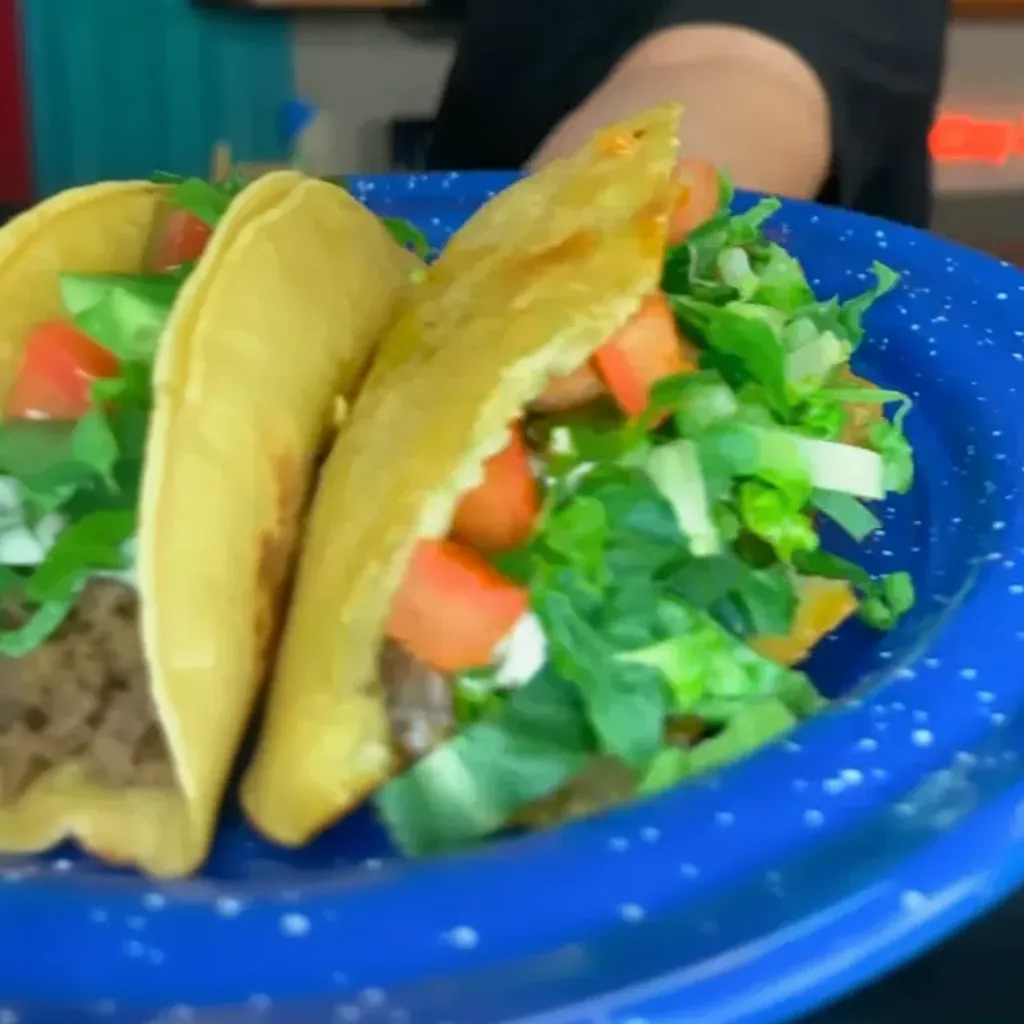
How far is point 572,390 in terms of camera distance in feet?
2.94

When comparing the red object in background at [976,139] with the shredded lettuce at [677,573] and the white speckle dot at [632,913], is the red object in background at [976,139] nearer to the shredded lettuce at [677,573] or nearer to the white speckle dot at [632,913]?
the shredded lettuce at [677,573]

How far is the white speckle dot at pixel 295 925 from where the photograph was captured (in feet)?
1.97

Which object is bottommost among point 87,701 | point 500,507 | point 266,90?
point 266,90

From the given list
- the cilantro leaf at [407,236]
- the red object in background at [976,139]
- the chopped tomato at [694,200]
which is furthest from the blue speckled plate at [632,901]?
the red object in background at [976,139]

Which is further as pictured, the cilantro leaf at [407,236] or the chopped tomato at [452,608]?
the cilantro leaf at [407,236]

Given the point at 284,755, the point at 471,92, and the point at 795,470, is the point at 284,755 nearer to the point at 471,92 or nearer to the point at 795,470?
the point at 795,470

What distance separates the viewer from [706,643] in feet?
2.72

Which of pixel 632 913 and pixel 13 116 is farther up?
pixel 632 913

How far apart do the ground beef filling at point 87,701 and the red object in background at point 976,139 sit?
297cm

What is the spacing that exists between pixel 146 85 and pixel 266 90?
11.5 inches

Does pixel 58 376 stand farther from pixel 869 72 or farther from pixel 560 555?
pixel 869 72

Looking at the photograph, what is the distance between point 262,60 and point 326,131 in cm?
22

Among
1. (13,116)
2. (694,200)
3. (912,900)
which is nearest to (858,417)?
(694,200)

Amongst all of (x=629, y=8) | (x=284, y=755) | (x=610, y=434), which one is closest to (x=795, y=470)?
(x=610, y=434)
